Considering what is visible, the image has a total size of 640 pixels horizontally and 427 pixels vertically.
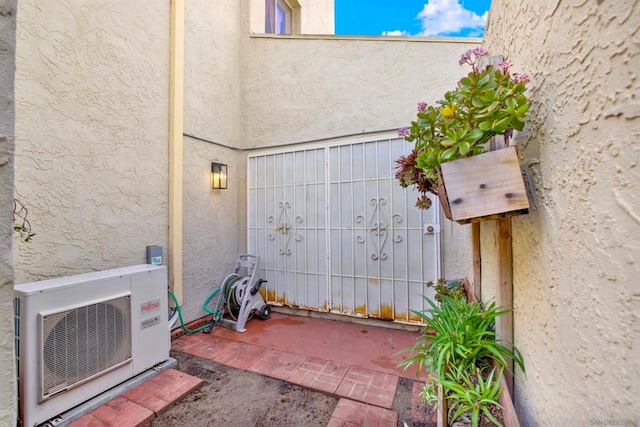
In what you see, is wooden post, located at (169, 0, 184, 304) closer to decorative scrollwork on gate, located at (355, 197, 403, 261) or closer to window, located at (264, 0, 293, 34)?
window, located at (264, 0, 293, 34)

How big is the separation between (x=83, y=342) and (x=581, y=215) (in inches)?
135

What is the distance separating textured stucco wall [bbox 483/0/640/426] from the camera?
2.19ft

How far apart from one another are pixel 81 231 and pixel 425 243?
417cm

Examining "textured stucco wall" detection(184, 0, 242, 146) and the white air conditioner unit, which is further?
"textured stucco wall" detection(184, 0, 242, 146)

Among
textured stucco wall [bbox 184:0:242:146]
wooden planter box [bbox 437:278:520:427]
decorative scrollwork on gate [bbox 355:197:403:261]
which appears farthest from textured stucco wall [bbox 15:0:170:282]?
wooden planter box [bbox 437:278:520:427]

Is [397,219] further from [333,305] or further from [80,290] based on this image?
[80,290]

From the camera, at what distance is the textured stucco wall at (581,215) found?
0.67m

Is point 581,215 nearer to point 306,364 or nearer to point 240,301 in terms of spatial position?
point 306,364

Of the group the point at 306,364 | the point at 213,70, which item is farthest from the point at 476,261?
the point at 213,70

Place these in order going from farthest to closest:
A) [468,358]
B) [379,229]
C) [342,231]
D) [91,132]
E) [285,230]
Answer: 1. [285,230]
2. [342,231]
3. [379,229]
4. [91,132]
5. [468,358]

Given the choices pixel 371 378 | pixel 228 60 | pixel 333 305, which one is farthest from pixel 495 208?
Answer: pixel 228 60

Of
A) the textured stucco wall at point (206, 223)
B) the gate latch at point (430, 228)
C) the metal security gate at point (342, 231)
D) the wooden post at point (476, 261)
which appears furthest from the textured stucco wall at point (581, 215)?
the textured stucco wall at point (206, 223)

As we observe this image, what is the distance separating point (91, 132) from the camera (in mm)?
3008

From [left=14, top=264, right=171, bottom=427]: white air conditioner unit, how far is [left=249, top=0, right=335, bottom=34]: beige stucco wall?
4.90 meters
